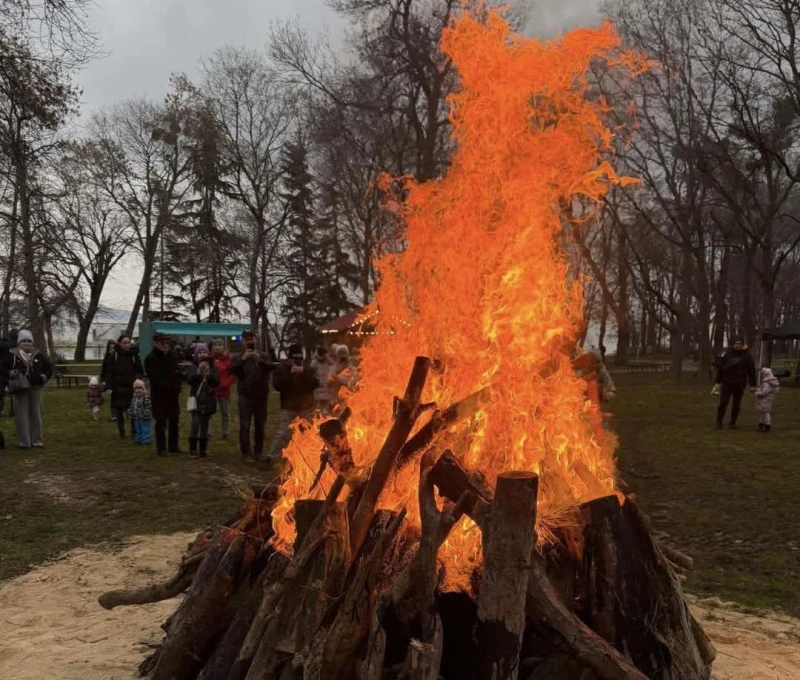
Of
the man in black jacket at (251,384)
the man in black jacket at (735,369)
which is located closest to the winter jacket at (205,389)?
the man in black jacket at (251,384)

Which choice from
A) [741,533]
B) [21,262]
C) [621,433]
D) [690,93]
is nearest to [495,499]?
[741,533]

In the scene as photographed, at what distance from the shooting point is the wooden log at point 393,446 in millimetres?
3238

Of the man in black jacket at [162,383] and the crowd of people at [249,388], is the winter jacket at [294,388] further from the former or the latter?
the man in black jacket at [162,383]

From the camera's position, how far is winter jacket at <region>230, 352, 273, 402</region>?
987 centimetres

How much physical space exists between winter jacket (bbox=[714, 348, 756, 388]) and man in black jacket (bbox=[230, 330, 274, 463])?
29.4 ft

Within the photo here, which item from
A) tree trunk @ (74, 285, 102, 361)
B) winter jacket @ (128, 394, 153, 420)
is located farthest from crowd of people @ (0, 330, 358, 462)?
tree trunk @ (74, 285, 102, 361)

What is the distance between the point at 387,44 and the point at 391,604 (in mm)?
19399

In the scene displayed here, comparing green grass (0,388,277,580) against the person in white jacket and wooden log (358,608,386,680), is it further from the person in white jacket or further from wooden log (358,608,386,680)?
wooden log (358,608,386,680)

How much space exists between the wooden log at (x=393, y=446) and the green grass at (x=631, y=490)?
3.29 m

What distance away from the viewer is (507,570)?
2.73m

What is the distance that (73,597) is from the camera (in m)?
4.83

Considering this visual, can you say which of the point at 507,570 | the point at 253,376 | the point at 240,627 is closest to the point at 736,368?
the point at 253,376

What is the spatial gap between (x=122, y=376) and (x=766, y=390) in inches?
508

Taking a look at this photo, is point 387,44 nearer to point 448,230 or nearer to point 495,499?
point 448,230
